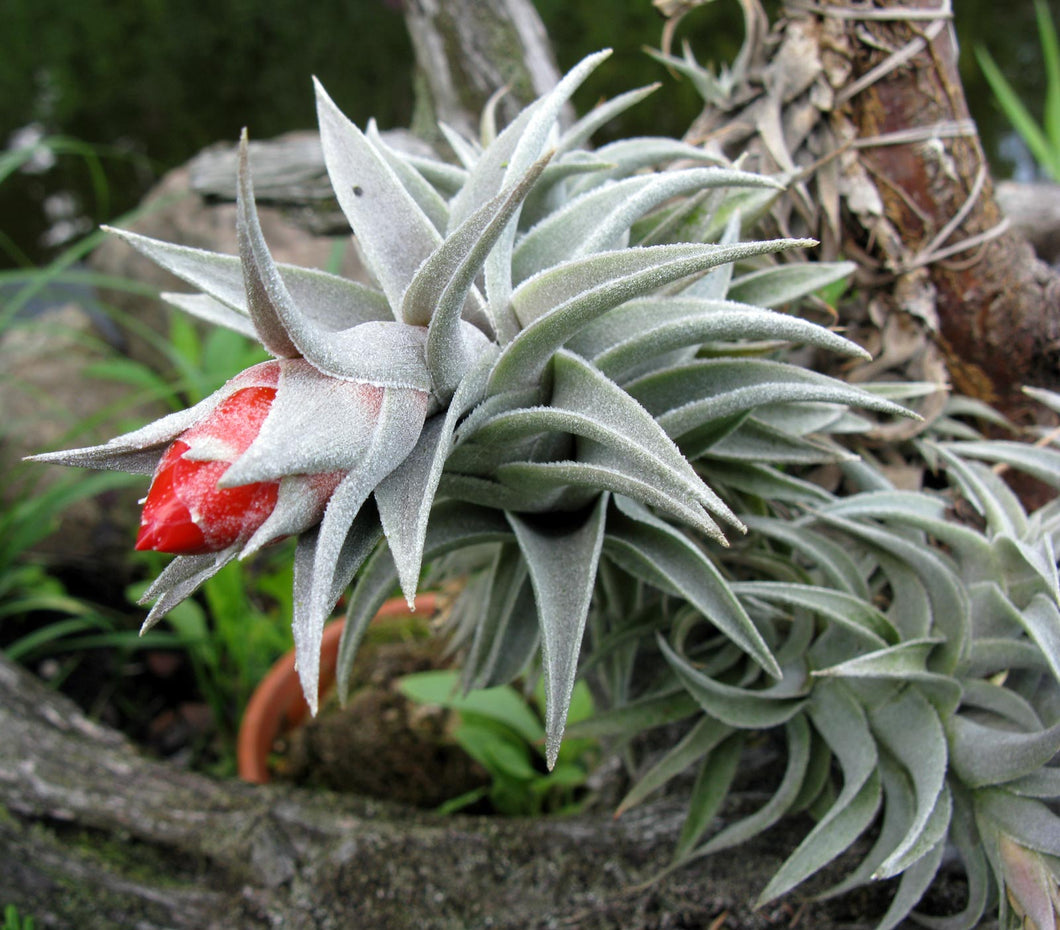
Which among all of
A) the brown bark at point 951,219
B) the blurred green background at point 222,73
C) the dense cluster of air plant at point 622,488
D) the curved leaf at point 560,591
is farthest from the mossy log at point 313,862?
the blurred green background at point 222,73

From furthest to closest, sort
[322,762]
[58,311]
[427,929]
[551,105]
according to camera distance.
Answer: [58,311] < [322,762] < [427,929] < [551,105]

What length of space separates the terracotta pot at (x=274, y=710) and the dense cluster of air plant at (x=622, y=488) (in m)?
0.79

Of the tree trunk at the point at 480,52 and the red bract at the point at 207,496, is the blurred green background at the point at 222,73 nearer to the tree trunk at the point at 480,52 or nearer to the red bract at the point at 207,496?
the tree trunk at the point at 480,52

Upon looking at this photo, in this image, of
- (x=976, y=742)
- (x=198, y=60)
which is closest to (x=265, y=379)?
(x=976, y=742)

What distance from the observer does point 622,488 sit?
→ 1.60 feet

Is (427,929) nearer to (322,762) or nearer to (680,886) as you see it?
(680,886)

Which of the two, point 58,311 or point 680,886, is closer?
point 680,886

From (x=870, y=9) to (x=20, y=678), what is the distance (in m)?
1.37

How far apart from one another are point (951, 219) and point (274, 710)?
137 centimetres

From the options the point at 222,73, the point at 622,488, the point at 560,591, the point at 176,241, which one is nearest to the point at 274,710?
the point at 560,591

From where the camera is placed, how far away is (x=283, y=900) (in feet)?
2.90

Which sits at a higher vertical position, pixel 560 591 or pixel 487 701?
pixel 560 591

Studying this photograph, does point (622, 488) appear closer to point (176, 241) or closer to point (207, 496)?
point (207, 496)

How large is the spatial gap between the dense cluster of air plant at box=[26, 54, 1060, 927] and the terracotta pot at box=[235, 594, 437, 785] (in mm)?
791
